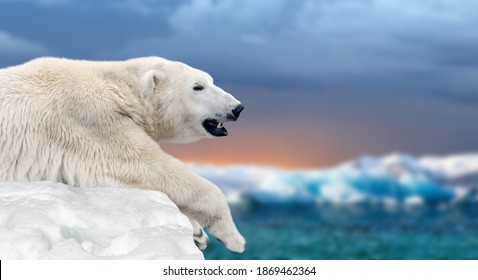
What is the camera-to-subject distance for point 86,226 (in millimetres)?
4953

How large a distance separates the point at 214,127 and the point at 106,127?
1.00m

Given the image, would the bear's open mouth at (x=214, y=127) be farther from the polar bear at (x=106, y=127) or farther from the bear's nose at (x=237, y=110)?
the bear's nose at (x=237, y=110)

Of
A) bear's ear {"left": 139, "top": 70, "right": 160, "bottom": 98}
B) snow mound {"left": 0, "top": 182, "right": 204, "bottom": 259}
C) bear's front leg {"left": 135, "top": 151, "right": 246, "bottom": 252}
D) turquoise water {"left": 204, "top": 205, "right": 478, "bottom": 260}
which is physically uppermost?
turquoise water {"left": 204, "top": 205, "right": 478, "bottom": 260}

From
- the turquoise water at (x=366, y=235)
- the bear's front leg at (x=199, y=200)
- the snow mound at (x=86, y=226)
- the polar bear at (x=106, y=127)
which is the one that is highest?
the turquoise water at (x=366, y=235)

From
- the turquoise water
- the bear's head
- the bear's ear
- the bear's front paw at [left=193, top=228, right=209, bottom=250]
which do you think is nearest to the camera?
the bear's front paw at [left=193, top=228, right=209, bottom=250]

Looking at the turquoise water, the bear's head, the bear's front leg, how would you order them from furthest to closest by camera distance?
the turquoise water → the bear's head → the bear's front leg

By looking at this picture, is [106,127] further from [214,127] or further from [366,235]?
[366,235]

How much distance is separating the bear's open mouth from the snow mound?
4.08ft

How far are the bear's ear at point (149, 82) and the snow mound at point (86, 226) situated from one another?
122cm

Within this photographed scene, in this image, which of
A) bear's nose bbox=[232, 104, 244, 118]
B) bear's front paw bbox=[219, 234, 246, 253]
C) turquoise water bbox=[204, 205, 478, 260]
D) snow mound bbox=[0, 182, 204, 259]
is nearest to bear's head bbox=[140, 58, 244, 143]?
bear's nose bbox=[232, 104, 244, 118]

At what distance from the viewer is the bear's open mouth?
6621 mm

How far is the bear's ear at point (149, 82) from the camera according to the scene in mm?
6410

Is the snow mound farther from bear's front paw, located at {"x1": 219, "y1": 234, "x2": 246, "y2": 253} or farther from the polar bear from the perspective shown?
bear's front paw, located at {"x1": 219, "y1": 234, "x2": 246, "y2": 253}

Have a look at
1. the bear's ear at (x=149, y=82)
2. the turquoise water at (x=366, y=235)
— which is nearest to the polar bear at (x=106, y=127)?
the bear's ear at (x=149, y=82)
